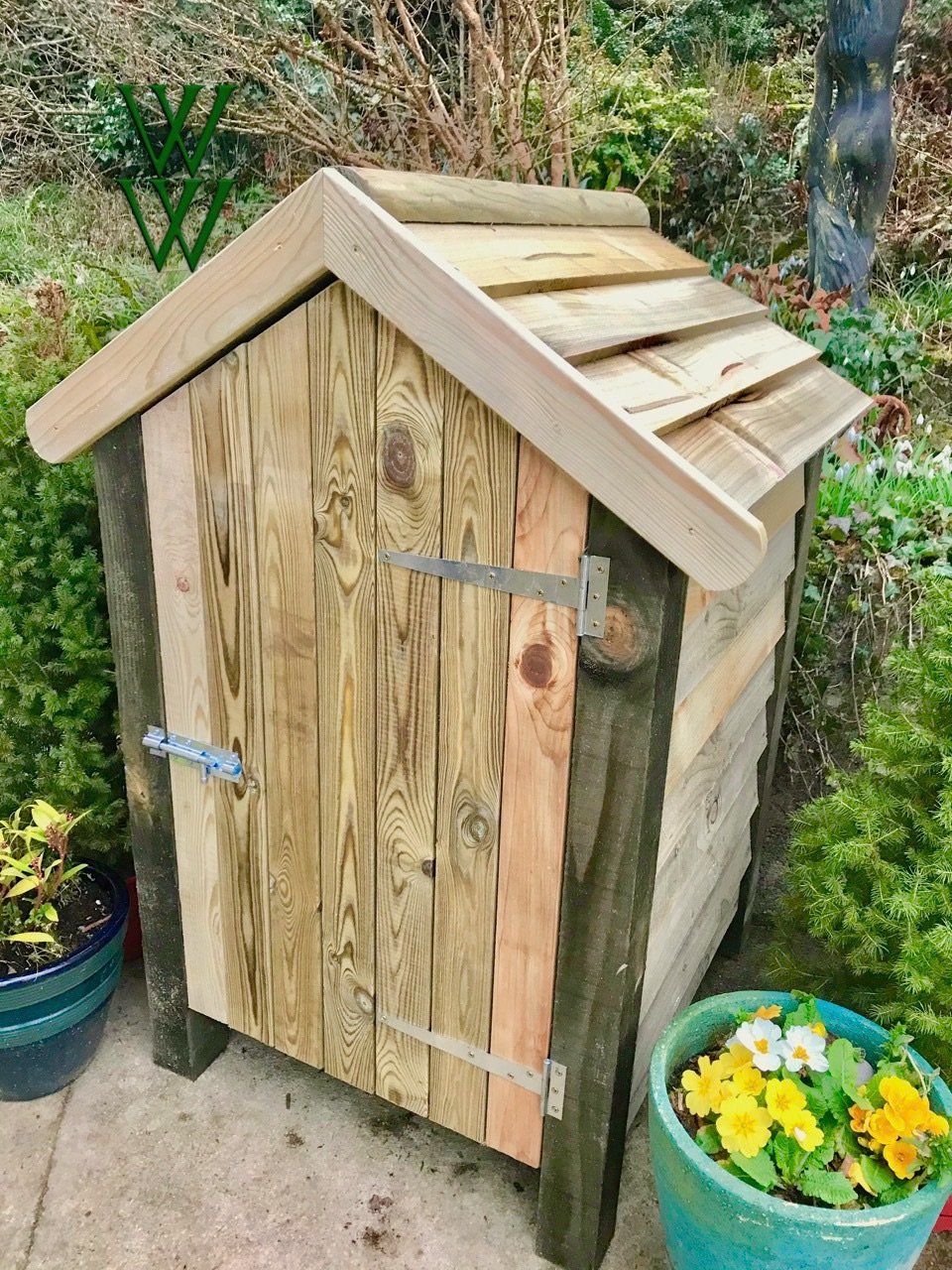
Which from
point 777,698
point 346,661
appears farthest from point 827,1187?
point 777,698

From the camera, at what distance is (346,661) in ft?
6.42

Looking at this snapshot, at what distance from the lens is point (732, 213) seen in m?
6.96

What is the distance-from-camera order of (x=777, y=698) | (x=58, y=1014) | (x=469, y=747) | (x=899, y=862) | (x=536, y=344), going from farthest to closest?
1. (x=777, y=698)
2. (x=58, y=1014)
3. (x=899, y=862)
4. (x=469, y=747)
5. (x=536, y=344)

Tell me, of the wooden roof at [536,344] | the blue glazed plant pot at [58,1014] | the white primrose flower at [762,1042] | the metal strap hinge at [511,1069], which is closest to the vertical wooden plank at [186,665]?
the wooden roof at [536,344]

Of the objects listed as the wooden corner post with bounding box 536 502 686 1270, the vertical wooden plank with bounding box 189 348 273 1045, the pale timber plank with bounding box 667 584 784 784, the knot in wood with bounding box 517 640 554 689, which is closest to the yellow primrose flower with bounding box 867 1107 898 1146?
the wooden corner post with bounding box 536 502 686 1270

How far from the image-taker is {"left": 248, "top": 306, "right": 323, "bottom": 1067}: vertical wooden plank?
5.97ft

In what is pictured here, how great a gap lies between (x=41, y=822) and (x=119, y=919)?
330 mm

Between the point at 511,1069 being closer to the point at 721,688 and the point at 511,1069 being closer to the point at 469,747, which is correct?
the point at 469,747

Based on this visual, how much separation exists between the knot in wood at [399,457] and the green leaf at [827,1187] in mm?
1418

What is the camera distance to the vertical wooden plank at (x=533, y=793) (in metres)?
Result: 1.62

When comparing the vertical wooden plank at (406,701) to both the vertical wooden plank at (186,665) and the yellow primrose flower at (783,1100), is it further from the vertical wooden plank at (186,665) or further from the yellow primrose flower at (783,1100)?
the yellow primrose flower at (783,1100)

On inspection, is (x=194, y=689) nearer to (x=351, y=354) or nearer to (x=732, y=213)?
(x=351, y=354)

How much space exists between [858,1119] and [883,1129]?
7 cm

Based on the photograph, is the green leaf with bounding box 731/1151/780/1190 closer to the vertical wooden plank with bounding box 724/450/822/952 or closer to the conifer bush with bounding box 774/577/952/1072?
the conifer bush with bounding box 774/577/952/1072
